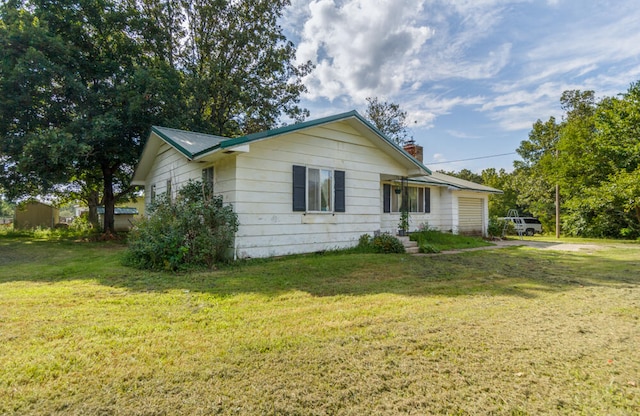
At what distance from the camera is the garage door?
52.4ft

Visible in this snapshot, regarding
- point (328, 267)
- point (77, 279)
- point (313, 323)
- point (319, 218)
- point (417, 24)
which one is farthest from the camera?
point (417, 24)

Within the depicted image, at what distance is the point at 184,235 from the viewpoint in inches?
264

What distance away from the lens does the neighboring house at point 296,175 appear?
767 cm

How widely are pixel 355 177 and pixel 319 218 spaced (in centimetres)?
192

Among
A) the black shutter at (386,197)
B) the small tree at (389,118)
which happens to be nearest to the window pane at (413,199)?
the black shutter at (386,197)

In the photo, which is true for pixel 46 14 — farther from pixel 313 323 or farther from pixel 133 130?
pixel 313 323

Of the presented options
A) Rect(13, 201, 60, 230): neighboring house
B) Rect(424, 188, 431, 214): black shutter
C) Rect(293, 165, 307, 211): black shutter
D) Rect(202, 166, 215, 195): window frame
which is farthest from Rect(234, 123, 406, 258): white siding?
Rect(13, 201, 60, 230): neighboring house

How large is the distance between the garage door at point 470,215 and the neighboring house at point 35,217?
30.0 meters

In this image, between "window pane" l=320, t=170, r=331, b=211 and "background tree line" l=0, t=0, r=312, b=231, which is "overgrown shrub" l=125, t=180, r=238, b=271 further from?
"background tree line" l=0, t=0, r=312, b=231

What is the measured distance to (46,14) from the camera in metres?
12.8

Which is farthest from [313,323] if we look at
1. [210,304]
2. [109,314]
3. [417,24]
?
[417,24]

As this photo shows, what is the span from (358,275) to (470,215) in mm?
12545

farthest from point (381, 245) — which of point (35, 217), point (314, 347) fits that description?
point (35, 217)

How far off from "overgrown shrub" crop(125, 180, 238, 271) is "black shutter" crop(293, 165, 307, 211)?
5.94ft
